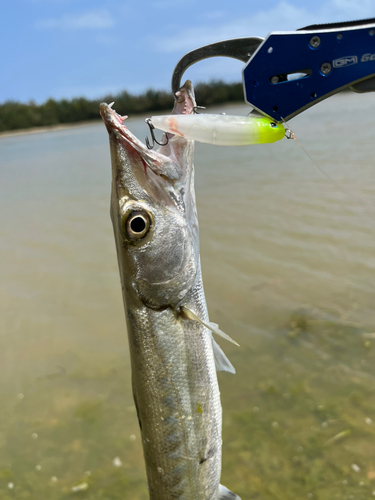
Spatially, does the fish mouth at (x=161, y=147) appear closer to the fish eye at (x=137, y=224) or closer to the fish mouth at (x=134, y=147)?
the fish mouth at (x=134, y=147)

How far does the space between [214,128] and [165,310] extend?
80 centimetres

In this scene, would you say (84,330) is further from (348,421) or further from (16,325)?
(348,421)

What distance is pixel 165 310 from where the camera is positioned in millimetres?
1743

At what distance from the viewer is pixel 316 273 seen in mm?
5047

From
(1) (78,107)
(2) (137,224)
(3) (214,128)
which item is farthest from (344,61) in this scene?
(1) (78,107)

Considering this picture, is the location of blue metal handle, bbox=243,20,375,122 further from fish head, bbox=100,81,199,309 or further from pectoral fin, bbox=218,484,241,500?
pectoral fin, bbox=218,484,241,500

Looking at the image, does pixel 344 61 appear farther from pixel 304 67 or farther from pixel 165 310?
pixel 165 310

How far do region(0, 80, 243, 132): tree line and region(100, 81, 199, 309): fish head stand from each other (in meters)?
52.3

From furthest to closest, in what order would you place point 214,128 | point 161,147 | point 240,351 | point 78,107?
point 78,107 → point 240,351 → point 161,147 → point 214,128

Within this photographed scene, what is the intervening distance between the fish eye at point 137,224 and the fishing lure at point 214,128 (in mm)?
363

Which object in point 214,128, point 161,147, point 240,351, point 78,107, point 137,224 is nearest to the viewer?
point 214,128

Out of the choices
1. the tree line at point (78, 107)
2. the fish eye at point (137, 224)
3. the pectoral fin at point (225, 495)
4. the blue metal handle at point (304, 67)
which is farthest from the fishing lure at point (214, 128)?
the tree line at point (78, 107)

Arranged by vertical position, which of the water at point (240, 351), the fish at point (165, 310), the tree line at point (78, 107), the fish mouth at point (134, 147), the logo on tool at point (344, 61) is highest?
the tree line at point (78, 107)

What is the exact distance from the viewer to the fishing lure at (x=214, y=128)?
61.9 inches
